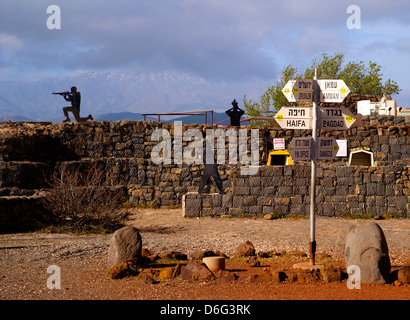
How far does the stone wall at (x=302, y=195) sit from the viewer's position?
48.5 feet

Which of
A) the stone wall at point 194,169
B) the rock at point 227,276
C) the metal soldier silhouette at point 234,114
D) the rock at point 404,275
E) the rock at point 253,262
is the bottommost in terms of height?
the rock at point 253,262

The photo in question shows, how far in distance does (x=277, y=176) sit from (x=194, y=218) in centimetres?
278

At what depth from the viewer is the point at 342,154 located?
Answer: 20516 millimetres

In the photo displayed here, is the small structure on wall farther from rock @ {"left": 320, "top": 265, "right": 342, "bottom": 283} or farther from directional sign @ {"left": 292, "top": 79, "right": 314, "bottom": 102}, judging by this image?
rock @ {"left": 320, "top": 265, "right": 342, "bottom": 283}

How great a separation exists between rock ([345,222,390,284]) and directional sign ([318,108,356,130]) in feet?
5.60

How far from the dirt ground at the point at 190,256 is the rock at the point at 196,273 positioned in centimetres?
10

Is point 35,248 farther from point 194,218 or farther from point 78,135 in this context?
point 78,135

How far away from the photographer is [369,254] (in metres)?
6.73

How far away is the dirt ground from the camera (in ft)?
20.5

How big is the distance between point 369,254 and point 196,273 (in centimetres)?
237

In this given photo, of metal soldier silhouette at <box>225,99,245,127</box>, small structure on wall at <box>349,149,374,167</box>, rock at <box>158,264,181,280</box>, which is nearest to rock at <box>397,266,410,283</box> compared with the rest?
rock at <box>158,264,181,280</box>

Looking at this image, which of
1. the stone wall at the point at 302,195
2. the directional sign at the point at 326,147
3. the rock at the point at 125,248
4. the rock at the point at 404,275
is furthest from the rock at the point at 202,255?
the stone wall at the point at 302,195

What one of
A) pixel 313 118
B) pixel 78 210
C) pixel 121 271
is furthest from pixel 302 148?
pixel 78 210

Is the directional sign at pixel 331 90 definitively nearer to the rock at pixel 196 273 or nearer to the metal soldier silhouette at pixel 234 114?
the rock at pixel 196 273
